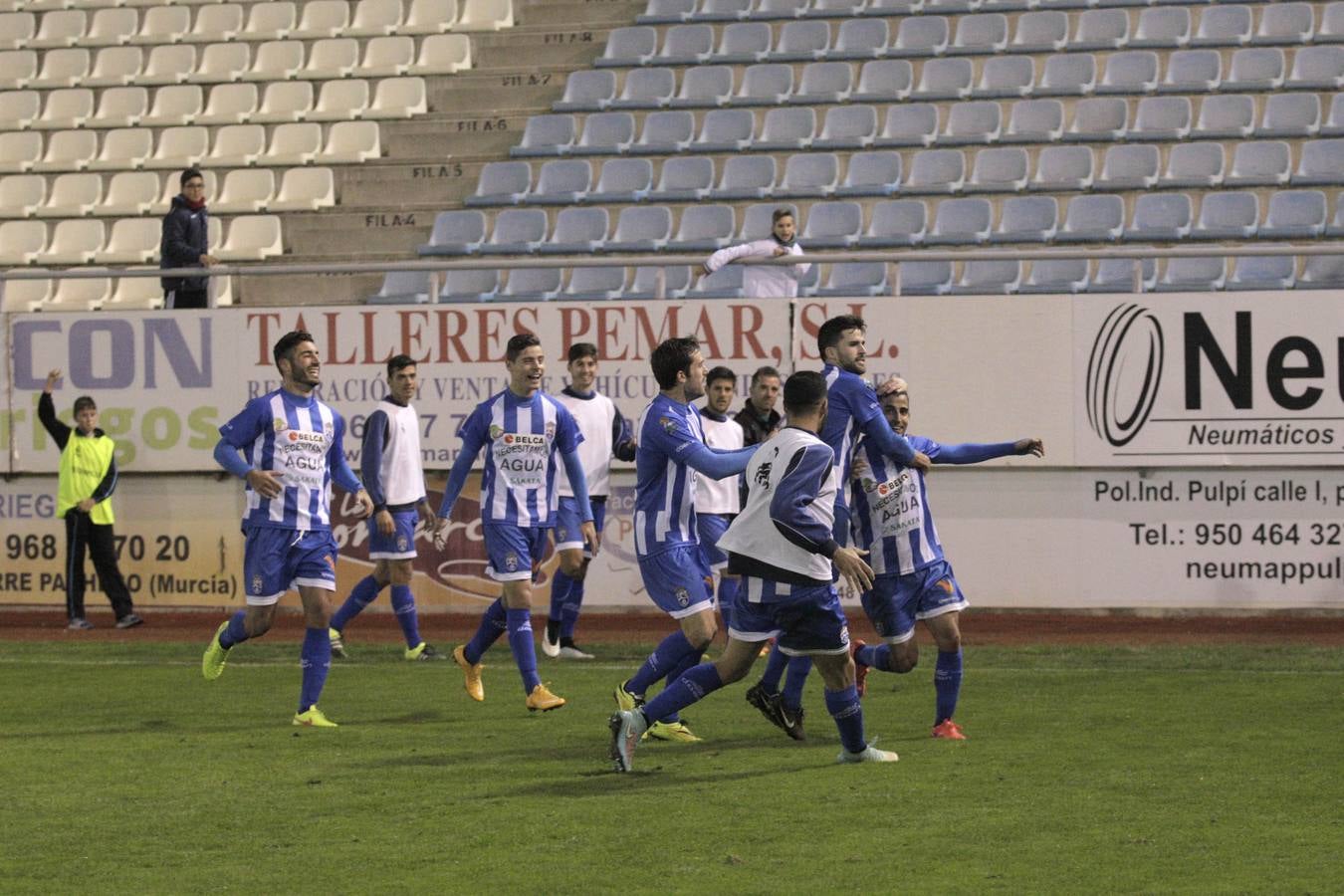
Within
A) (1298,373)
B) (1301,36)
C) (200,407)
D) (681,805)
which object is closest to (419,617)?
(200,407)

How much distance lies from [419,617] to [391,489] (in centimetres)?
312

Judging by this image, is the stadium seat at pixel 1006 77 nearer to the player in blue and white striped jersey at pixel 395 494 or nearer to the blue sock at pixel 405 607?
the player in blue and white striped jersey at pixel 395 494

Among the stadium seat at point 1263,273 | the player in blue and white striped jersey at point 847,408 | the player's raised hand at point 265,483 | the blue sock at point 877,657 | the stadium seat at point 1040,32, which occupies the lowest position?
the blue sock at point 877,657

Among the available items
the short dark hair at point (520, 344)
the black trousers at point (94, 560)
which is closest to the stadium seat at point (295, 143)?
the black trousers at point (94, 560)

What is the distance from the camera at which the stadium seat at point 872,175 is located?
20.6m

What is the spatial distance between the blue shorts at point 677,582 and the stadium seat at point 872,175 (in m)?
11.3

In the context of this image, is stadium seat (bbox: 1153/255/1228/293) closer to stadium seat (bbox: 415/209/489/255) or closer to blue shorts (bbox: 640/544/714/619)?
stadium seat (bbox: 415/209/489/255)

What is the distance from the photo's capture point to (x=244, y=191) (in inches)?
915

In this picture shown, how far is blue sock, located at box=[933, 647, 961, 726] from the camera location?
9.75 m

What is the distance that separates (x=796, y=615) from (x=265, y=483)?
3348mm

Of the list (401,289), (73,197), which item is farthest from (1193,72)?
(73,197)

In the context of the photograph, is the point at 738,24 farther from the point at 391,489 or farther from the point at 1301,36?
the point at 391,489

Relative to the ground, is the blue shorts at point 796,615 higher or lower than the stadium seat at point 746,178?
lower

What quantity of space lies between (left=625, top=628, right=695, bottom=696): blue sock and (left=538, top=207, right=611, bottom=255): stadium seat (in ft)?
36.5
